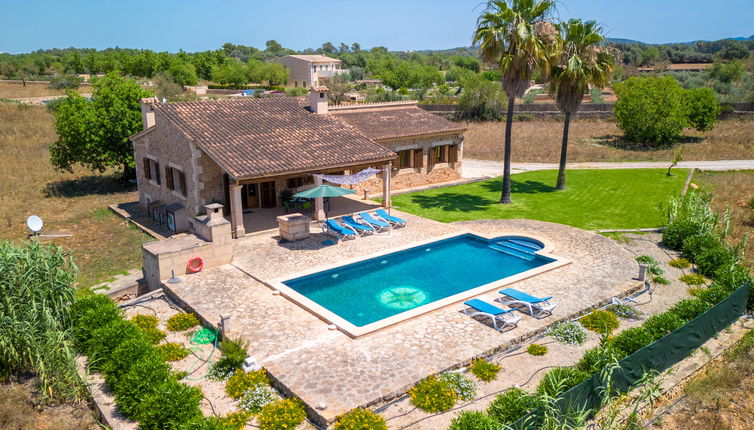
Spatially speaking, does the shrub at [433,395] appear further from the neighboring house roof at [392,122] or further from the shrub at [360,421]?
the neighboring house roof at [392,122]

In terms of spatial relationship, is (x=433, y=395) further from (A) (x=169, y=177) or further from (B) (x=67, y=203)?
(B) (x=67, y=203)

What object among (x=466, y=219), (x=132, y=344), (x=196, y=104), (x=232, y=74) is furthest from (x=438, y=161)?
(x=232, y=74)

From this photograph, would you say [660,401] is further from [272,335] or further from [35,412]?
[35,412]

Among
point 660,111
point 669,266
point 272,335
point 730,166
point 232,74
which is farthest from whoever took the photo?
point 232,74

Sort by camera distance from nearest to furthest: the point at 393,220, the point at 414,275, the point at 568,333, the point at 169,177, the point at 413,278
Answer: the point at 568,333 < the point at 413,278 < the point at 414,275 < the point at 393,220 < the point at 169,177

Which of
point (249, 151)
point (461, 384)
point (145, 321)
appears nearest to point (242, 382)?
point (145, 321)

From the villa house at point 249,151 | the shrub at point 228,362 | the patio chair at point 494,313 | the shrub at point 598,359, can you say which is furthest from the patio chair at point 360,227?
the shrub at point 598,359
